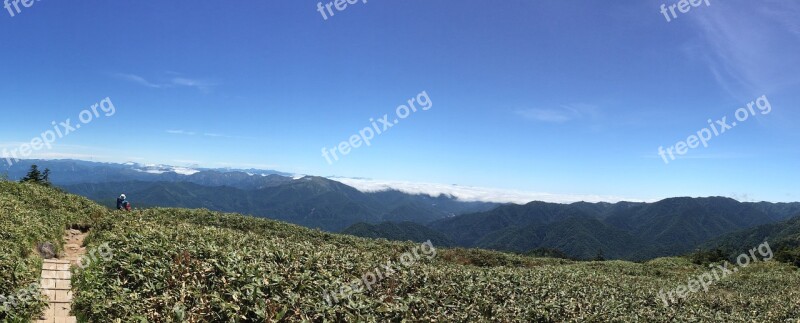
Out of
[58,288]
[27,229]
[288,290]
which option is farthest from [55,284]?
[288,290]

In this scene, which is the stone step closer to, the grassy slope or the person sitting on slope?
the grassy slope

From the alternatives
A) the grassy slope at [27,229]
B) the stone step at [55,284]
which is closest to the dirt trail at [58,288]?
the stone step at [55,284]

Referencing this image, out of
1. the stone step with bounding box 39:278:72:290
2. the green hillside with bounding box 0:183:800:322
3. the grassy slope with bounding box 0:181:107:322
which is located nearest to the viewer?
the green hillside with bounding box 0:183:800:322

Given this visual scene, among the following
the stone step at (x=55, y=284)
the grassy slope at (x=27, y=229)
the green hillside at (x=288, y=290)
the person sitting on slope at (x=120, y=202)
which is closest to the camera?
the green hillside at (x=288, y=290)

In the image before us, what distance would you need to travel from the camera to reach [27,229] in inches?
773

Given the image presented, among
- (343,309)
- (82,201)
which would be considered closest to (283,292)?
(343,309)

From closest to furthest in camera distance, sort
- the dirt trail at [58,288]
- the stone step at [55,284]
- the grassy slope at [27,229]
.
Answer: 1. the grassy slope at [27,229]
2. the dirt trail at [58,288]
3. the stone step at [55,284]

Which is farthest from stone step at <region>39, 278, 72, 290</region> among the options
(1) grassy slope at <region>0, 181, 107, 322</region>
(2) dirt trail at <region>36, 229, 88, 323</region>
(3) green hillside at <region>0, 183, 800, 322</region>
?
(3) green hillside at <region>0, 183, 800, 322</region>

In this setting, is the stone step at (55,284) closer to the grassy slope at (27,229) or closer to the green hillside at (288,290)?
the grassy slope at (27,229)

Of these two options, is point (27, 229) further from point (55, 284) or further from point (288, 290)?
point (288, 290)

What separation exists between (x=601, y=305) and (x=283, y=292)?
13.4 meters

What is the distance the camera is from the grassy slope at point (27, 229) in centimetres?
1248

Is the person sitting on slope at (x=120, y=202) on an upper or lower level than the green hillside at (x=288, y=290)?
upper

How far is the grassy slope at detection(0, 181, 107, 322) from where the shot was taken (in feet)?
41.0
